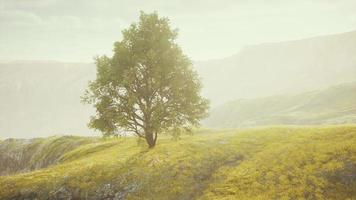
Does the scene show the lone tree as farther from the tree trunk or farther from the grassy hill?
the grassy hill

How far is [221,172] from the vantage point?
1441 inches

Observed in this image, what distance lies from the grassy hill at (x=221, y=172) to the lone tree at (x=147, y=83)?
4553mm

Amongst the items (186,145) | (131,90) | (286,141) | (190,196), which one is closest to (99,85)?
(131,90)

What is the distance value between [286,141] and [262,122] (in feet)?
430

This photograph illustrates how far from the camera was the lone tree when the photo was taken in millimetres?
41344

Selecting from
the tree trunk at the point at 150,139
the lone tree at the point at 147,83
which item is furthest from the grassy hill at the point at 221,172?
the lone tree at the point at 147,83

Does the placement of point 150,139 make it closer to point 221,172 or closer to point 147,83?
point 147,83

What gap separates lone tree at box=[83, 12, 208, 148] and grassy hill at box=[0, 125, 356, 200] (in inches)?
179

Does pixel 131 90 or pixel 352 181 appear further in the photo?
pixel 131 90

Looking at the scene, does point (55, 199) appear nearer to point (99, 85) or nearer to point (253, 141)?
point (99, 85)

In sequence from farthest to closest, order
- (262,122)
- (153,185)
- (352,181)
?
(262,122) → (153,185) → (352,181)

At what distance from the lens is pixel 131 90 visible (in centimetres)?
4197

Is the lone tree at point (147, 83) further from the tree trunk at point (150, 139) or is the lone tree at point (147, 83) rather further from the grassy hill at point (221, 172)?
the grassy hill at point (221, 172)

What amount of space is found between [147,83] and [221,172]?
1452 cm
